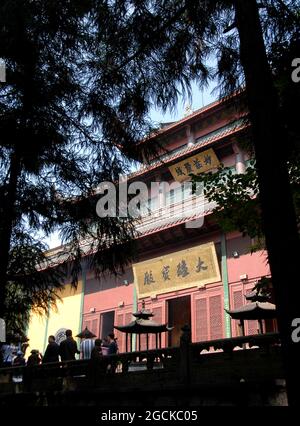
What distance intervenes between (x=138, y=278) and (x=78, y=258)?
965 centimetres

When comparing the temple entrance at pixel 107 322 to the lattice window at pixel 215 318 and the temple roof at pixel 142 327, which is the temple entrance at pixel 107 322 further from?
the lattice window at pixel 215 318

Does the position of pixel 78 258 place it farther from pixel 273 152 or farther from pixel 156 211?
pixel 156 211

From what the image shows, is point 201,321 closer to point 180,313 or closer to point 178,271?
point 178,271

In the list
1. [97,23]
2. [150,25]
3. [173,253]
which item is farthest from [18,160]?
[173,253]

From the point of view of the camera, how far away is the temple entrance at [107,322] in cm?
1511

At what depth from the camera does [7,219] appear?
442 cm

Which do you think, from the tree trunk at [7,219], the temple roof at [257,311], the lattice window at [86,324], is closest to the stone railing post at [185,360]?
the tree trunk at [7,219]

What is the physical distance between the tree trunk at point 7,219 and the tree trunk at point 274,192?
2.30 metres

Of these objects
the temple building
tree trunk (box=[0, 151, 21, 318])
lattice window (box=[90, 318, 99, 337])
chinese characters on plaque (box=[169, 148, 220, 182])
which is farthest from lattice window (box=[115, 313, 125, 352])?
tree trunk (box=[0, 151, 21, 318])

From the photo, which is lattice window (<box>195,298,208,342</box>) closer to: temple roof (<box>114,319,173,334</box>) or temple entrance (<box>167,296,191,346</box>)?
temple roof (<box>114,319,173,334</box>)

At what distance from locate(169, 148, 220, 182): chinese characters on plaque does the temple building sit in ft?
0.09

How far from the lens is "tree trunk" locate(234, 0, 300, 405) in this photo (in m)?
2.95

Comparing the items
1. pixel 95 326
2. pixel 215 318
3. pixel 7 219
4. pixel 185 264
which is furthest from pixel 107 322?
pixel 7 219

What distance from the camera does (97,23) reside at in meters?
4.71
